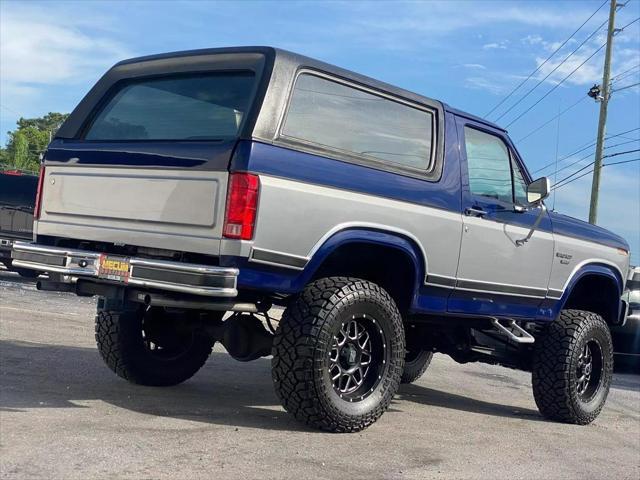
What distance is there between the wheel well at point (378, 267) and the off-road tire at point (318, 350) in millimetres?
291

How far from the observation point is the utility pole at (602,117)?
27.0 m

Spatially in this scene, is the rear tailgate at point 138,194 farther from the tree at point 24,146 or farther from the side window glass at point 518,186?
the tree at point 24,146

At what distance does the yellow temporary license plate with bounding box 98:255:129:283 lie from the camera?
480 centimetres

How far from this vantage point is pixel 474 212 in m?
6.01

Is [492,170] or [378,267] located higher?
[492,170]

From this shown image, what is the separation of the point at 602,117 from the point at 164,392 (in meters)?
24.2

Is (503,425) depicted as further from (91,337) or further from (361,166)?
(91,337)

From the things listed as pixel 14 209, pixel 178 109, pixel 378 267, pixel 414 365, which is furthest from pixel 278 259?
pixel 14 209

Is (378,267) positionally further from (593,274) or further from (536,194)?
(593,274)

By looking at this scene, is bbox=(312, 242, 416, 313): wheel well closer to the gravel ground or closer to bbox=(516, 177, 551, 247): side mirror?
the gravel ground

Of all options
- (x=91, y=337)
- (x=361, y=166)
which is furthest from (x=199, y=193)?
(x=91, y=337)

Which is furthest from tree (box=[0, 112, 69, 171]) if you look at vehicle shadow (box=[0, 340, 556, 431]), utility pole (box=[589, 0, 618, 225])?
vehicle shadow (box=[0, 340, 556, 431])

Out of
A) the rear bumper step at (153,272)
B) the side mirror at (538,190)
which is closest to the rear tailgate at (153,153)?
the rear bumper step at (153,272)

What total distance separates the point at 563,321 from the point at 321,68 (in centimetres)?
323
